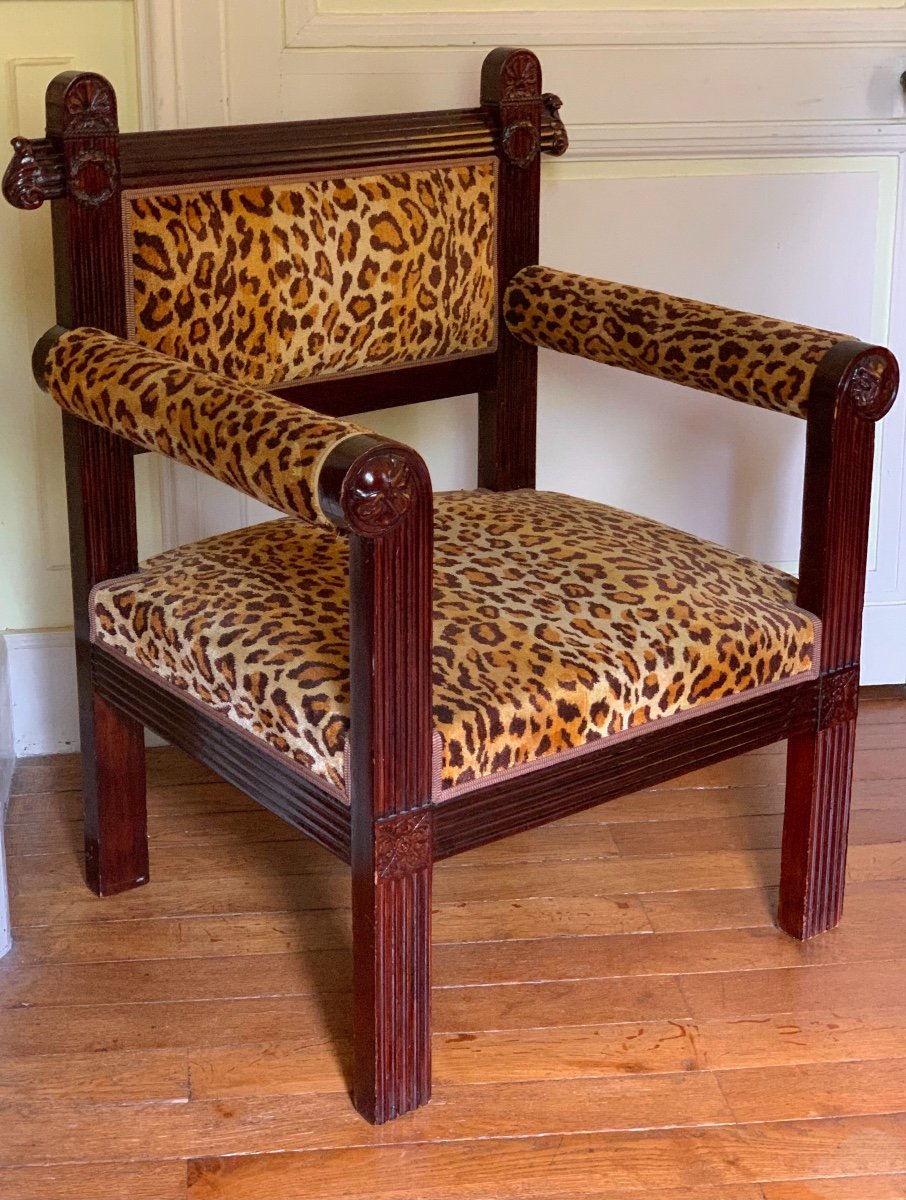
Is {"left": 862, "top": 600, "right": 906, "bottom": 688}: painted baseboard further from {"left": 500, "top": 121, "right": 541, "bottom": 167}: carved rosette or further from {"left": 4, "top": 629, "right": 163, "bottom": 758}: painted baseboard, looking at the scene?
{"left": 4, "top": 629, "right": 163, "bottom": 758}: painted baseboard

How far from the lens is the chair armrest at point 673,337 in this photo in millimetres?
1761

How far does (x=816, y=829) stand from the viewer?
1919 millimetres

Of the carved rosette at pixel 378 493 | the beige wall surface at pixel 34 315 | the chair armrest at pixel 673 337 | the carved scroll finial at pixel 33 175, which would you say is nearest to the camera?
the carved rosette at pixel 378 493

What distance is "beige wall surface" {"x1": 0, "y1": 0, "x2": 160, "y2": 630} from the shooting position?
7.00 ft

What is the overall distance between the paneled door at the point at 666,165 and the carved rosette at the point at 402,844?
36.7 inches

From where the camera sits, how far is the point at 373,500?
4.52 feet

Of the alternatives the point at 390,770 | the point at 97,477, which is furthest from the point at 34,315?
the point at 390,770

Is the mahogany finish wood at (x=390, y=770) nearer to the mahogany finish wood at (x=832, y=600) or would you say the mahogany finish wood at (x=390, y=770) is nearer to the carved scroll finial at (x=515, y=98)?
the mahogany finish wood at (x=832, y=600)

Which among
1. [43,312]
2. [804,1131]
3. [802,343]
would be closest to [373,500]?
[802,343]

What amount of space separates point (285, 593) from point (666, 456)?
0.96 metres

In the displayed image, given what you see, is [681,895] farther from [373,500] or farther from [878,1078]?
[373,500]

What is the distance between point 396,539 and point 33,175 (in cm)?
60

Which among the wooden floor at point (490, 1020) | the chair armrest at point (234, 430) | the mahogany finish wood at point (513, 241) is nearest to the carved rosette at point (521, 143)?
the mahogany finish wood at point (513, 241)

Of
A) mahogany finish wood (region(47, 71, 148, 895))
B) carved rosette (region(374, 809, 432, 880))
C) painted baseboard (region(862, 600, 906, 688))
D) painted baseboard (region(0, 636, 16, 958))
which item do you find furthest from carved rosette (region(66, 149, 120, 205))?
painted baseboard (region(862, 600, 906, 688))
